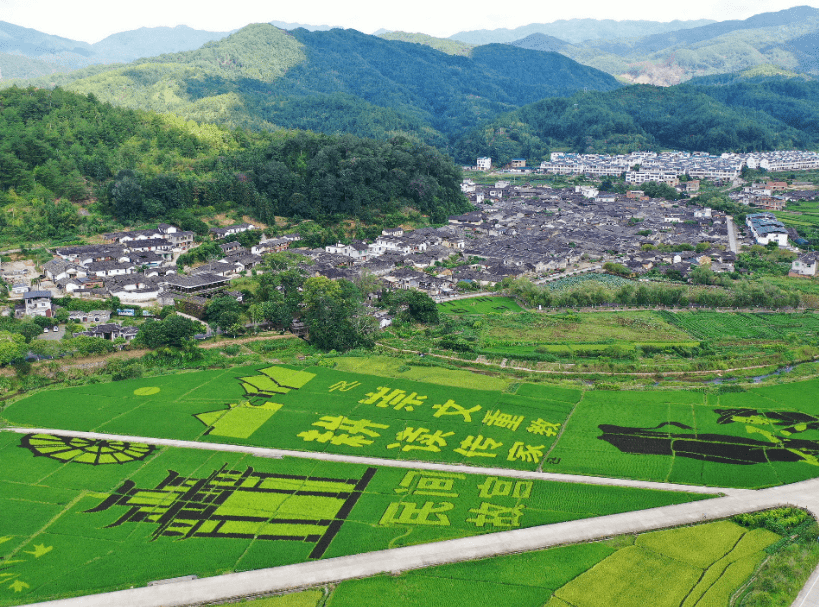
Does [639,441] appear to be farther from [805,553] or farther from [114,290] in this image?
[114,290]

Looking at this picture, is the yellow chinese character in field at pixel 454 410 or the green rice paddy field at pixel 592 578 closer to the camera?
the green rice paddy field at pixel 592 578

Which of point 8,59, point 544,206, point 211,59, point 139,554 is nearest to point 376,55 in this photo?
point 211,59

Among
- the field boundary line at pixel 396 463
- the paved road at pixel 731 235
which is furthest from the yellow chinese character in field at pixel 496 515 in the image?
the paved road at pixel 731 235

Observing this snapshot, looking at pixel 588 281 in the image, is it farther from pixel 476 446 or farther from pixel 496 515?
pixel 496 515

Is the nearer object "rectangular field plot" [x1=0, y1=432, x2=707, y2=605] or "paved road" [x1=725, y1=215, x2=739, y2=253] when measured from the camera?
"rectangular field plot" [x1=0, y1=432, x2=707, y2=605]

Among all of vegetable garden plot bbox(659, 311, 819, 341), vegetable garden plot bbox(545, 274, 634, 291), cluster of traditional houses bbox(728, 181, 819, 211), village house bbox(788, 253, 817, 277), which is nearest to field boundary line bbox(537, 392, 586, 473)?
vegetable garden plot bbox(659, 311, 819, 341)

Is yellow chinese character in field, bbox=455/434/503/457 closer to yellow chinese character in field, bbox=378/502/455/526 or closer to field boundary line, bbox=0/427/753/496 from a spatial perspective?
field boundary line, bbox=0/427/753/496

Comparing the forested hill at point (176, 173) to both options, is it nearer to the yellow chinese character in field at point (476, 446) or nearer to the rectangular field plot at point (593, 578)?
the yellow chinese character in field at point (476, 446)
